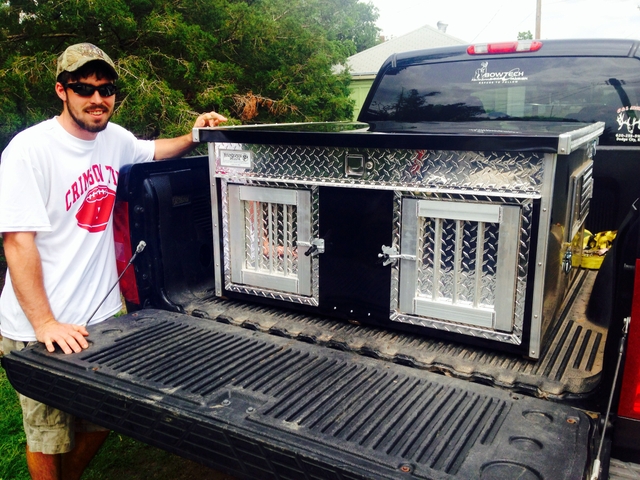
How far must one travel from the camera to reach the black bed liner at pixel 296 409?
1704mm

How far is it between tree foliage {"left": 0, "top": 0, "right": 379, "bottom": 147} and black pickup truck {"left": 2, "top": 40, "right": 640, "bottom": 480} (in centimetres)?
327

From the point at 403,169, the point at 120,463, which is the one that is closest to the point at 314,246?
the point at 403,169

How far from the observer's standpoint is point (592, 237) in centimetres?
368

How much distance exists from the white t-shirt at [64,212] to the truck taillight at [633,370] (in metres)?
2.26

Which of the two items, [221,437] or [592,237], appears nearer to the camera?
[221,437]

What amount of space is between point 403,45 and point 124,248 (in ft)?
90.3

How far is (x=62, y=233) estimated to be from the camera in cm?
279

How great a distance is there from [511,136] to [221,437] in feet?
4.53

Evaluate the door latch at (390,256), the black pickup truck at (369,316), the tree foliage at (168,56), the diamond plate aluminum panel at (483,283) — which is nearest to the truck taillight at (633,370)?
the black pickup truck at (369,316)

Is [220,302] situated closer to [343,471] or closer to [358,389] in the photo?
[358,389]

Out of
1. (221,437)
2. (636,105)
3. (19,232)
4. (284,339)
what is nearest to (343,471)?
(221,437)

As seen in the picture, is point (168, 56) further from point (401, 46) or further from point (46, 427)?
point (401, 46)

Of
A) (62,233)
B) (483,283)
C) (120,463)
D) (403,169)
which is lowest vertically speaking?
(120,463)

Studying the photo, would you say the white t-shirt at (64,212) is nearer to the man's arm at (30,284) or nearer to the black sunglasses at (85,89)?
the man's arm at (30,284)
